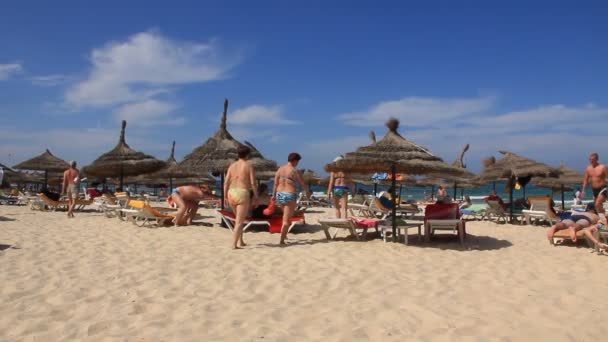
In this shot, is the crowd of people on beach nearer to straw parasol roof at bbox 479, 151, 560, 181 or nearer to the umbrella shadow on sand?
the umbrella shadow on sand

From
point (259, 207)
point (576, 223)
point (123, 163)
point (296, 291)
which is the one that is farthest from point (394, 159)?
point (123, 163)

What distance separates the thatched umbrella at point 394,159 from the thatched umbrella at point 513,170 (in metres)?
4.29

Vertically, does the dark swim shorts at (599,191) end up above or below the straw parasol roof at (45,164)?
below

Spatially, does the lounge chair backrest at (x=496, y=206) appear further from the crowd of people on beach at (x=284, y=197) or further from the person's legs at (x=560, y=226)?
the person's legs at (x=560, y=226)

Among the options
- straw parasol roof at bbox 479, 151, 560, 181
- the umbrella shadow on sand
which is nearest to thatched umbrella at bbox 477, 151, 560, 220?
straw parasol roof at bbox 479, 151, 560, 181

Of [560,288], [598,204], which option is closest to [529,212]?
[598,204]

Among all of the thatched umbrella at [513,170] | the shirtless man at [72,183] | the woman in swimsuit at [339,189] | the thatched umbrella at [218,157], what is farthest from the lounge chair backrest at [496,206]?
the shirtless man at [72,183]

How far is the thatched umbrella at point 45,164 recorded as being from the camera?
17.1 meters

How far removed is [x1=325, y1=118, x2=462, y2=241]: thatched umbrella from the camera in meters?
7.10

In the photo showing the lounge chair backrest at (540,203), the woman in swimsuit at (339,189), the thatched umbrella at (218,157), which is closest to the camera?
the woman in swimsuit at (339,189)

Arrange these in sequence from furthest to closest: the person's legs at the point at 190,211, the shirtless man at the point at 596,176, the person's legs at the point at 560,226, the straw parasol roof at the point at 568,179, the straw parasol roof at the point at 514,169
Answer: the straw parasol roof at the point at 568,179 → the straw parasol roof at the point at 514,169 → the person's legs at the point at 190,211 → the shirtless man at the point at 596,176 → the person's legs at the point at 560,226

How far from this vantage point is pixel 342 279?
182 inches

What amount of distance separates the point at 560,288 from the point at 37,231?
25.5ft

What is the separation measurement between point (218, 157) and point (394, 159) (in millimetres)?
4645
